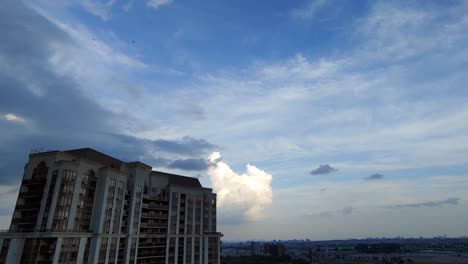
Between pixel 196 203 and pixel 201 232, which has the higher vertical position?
pixel 196 203

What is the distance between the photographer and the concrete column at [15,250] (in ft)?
223

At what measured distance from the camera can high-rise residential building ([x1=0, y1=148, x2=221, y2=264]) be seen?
7180 centimetres

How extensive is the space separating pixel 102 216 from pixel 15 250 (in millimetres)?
19334

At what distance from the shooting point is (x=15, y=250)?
6919 centimetres

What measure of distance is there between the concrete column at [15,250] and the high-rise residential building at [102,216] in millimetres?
184

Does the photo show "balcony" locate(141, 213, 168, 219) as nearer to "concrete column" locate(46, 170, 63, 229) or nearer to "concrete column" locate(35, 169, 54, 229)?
"concrete column" locate(46, 170, 63, 229)

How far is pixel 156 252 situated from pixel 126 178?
25940 mm

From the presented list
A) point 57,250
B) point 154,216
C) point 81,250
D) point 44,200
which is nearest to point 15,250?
point 57,250

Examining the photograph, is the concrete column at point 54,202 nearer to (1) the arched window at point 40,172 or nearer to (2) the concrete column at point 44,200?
(2) the concrete column at point 44,200

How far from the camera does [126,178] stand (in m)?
94.2

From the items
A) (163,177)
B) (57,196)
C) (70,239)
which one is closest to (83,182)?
(57,196)

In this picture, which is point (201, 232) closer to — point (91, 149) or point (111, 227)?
point (111, 227)

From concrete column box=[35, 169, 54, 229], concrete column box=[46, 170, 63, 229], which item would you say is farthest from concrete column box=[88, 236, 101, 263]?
concrete column box=[35, 169, 54, 229]

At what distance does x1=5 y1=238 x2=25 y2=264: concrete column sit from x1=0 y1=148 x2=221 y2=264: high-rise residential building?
0.18 metres
